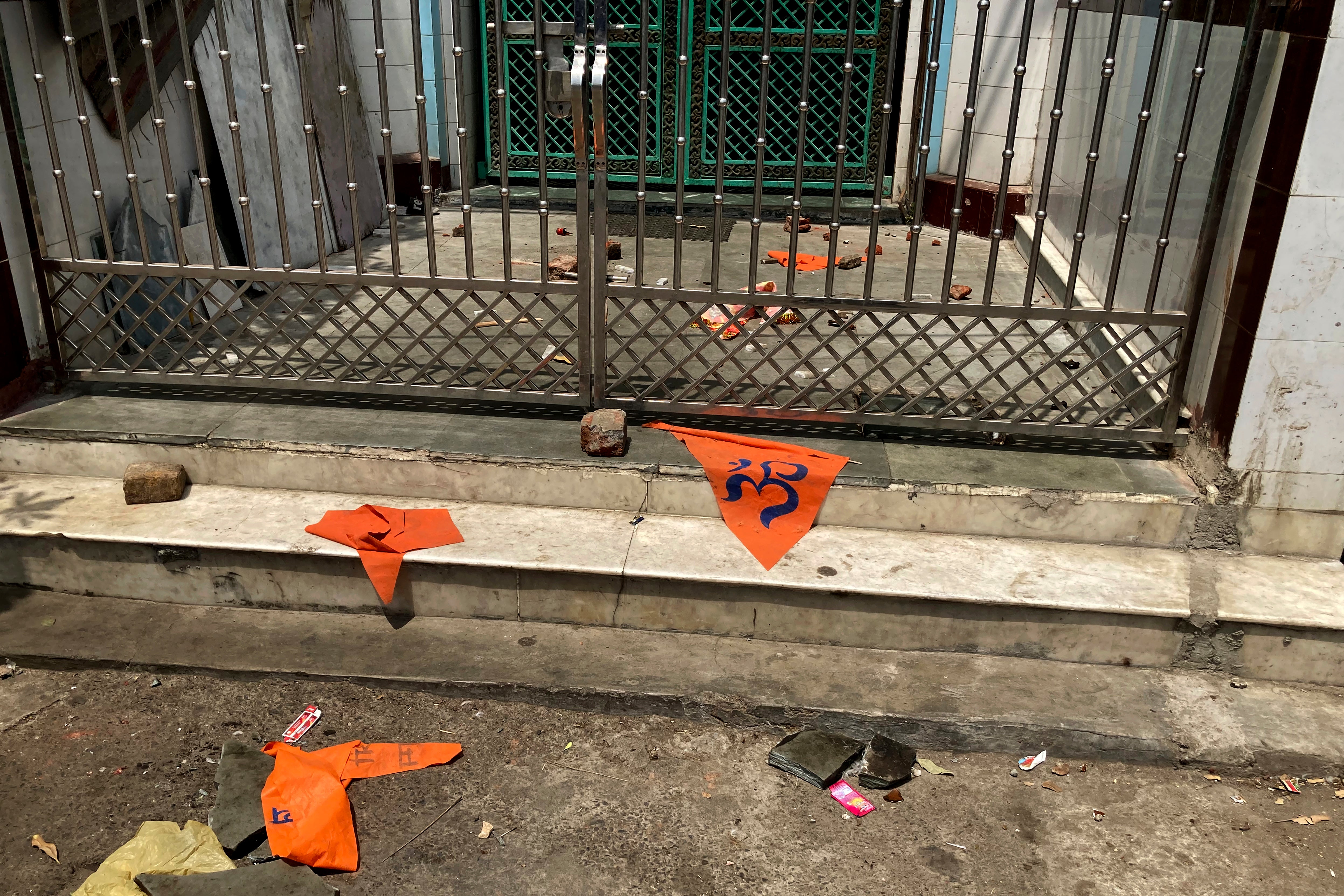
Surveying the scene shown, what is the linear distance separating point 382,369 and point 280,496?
672mm

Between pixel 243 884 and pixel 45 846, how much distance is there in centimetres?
62

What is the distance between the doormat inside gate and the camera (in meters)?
7.27

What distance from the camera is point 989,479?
4.02 meters

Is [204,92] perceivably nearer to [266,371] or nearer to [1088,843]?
[266,371]

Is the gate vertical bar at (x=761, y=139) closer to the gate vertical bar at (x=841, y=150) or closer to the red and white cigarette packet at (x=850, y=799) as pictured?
the gate vertical bar at (x=841, y=150)

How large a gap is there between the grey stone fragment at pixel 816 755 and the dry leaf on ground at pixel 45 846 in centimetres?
205

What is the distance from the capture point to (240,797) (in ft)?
10.2

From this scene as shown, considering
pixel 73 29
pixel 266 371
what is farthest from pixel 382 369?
pixel 73 29

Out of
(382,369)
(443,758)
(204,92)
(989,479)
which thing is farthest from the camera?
(204,92)

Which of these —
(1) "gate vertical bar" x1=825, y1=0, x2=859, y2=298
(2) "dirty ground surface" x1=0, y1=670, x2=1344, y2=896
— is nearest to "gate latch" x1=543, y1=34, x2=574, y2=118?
(1) "gate vertical bar" x1=825, y1=0, x2=859, y2=298

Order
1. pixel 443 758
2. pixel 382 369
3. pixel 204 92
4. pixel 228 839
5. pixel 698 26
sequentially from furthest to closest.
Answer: pixel 698 26
pixel 204 92
pixel 382 369
pixel 443 758
pixel 228 839

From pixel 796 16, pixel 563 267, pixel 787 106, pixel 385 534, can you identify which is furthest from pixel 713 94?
pixel 385 534

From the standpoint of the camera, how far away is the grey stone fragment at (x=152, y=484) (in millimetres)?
4098

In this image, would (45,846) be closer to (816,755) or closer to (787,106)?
(816,755)
